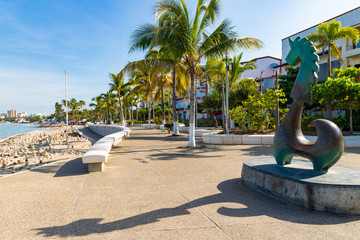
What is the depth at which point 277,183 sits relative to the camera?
166 inches

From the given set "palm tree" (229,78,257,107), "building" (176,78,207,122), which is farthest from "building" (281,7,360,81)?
"building" (176,78,207,122)

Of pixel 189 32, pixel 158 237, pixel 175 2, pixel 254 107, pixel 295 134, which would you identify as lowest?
pixel 158 237

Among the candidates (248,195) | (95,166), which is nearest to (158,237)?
(248,195)

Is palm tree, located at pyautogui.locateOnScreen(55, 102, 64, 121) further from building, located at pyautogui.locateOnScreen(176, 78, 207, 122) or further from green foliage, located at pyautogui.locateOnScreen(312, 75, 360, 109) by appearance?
green foliage, located at pyautogui.locateOnScreen(312, 75, 360, 109)

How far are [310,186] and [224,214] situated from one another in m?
1.41

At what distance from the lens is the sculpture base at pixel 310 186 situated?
349 centimetres

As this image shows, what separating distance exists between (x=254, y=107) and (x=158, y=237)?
13094 mm

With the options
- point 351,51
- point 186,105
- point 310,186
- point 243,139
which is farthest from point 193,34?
point 186,105

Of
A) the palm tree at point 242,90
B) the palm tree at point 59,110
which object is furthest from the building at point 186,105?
the palm tree at point 59,110

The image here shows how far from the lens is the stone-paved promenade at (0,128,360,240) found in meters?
3.06

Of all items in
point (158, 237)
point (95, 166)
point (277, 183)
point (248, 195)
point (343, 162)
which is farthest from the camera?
point (343, 162)

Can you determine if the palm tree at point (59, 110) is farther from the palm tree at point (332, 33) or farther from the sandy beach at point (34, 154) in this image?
the palm tree at point (332, 33)

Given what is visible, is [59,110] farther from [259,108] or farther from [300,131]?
[300,131]

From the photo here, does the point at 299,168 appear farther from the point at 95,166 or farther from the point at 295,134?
the point at 95,166
